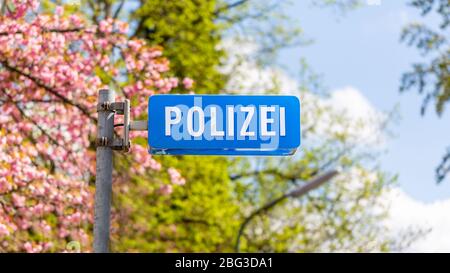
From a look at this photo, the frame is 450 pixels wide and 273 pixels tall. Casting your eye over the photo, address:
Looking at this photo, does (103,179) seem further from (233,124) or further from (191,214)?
(191,214)

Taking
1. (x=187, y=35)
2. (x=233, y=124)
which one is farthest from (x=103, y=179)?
(x=187, y=35)

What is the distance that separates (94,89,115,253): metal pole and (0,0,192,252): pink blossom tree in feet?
18.8

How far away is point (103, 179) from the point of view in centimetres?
860

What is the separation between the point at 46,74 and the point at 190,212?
9847 mm

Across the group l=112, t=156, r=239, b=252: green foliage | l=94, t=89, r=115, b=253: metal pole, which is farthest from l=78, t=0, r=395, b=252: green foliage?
l=94, t=89, r=115, b=253: metal pole

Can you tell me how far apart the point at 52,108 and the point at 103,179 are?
8.67m

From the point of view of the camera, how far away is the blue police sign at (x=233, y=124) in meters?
7.81

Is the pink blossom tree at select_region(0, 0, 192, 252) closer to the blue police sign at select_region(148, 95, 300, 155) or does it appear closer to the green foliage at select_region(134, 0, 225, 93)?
the blue police sign at select_region(148, 95, 300, 155)

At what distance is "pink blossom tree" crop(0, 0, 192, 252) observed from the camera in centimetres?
1549

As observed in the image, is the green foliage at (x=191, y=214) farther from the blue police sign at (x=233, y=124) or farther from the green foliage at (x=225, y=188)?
the blue police sign at (x=233, y=124)

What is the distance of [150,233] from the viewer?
80.6 feet

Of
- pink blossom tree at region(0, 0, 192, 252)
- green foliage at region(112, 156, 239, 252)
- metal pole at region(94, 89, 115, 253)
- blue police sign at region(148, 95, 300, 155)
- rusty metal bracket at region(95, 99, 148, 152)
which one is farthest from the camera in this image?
green foliage at region(112, 156, 239, 252)

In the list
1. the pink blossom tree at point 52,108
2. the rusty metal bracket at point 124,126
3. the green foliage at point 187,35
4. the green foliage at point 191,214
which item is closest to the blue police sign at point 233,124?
the rusty metal bracket at point 124,126
